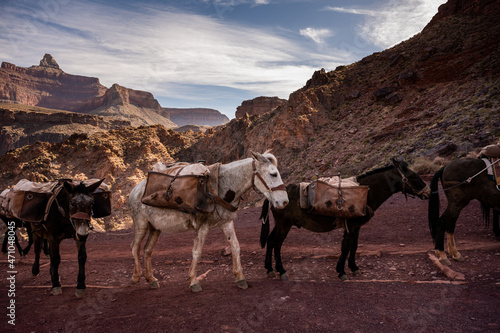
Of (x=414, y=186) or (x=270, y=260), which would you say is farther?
(x=270, y=260)

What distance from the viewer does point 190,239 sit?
10.4 m

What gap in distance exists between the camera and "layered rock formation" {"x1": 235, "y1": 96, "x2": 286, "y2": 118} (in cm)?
8322

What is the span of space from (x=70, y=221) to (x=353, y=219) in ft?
18.7

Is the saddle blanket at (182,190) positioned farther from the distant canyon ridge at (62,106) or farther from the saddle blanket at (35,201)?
the distant canyon ridge at (62,106)

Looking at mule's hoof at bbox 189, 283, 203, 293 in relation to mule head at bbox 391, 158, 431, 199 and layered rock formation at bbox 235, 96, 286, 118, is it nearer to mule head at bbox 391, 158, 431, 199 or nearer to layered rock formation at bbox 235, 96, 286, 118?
mule head at bbox 391, 158, 431, 199

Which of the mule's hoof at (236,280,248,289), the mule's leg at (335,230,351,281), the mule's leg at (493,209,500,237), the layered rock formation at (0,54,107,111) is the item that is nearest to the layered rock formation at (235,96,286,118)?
the mule's leg at (493,209,500,237)

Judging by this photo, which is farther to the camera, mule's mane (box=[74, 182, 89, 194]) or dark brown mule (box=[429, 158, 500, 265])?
dark brown mule (box=[429, 158, 500, 265])

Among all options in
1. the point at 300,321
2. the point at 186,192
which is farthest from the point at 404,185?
the point at 186,192

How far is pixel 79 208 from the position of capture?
15.5 feet

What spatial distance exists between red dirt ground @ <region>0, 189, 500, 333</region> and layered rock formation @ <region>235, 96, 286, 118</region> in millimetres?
78352

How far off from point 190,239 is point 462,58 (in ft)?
117

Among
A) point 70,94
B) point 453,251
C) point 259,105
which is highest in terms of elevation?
point 70,94

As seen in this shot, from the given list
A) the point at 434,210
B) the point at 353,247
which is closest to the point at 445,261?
the point at 434,210

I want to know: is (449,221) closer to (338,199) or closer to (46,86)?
(338,199)
